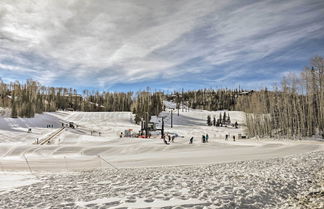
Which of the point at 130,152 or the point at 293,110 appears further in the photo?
the point at 293,110

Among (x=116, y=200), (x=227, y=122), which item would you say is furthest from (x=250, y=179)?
(x=227, y=122)

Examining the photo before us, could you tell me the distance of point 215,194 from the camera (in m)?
7.48

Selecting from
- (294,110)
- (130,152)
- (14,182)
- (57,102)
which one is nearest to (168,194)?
(14,182)

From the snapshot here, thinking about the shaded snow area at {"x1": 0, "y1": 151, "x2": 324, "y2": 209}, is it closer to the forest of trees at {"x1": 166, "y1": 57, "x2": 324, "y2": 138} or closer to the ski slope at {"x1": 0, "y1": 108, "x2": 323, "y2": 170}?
the ski slope at {"x1": 0, "y1": 108, "x2": 323, "y2": 170}

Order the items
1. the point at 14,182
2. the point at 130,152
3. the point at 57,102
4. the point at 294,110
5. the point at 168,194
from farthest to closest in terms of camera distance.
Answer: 1. the point at 57,102
2. the point at 294,110
3. the point at 130,152
4. the point at 14,182
5. the point at 168,194

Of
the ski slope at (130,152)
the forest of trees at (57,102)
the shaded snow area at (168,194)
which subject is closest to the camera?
the shaded snow area at (168,194)

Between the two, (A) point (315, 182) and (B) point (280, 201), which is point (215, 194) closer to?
(B) point (280, 201)

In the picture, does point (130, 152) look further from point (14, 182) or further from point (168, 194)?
point (168, 194)

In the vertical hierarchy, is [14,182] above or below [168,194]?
below

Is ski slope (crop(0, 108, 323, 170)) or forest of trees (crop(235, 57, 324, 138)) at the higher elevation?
forest of trees (crop(235, 57, 324, 138))

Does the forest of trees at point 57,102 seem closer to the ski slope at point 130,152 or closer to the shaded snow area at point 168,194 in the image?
the ski slope at point 130,152

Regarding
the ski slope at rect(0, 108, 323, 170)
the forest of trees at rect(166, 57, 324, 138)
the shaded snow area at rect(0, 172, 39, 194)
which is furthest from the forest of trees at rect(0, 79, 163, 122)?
the shaded snow area at rect(0, 172, 39, 194)

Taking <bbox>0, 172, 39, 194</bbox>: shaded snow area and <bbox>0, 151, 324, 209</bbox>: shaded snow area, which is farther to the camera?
<bbox>0, 172, 39, 194</bbox>: shaded snow area

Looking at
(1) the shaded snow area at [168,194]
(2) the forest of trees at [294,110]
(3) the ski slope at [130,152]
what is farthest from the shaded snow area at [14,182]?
(2) the forest of trees at [294,110]
